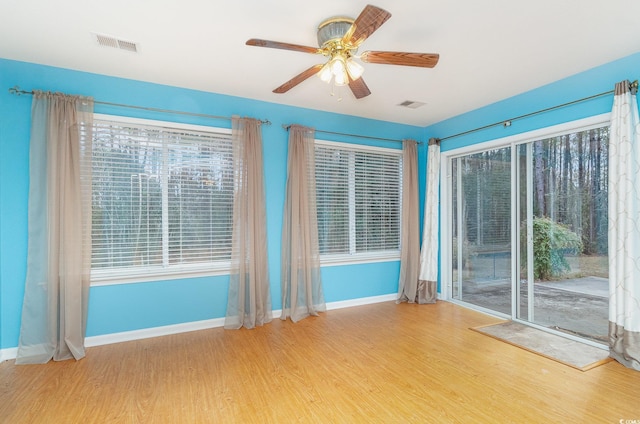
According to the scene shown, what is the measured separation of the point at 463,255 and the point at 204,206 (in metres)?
3.63

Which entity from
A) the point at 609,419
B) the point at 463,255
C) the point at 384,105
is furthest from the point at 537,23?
the point at 463,255

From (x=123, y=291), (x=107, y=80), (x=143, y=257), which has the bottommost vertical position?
(x=123, y=291)

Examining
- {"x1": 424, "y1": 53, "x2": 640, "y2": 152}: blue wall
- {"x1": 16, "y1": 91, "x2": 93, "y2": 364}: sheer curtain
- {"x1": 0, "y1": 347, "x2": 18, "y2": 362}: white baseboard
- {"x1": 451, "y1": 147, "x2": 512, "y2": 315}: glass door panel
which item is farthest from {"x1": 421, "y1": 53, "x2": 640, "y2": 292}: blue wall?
{"x1": 0, "y1": 347, "x2": 18, "y2": 362}: white baseboard

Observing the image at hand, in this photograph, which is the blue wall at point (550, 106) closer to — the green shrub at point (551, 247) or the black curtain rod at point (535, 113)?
the black curtain rod at point (535, 113)

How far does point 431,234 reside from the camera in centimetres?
462

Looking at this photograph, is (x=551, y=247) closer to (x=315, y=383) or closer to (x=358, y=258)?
(x=358, y=258)

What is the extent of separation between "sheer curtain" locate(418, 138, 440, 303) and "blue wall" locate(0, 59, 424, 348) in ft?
1.62

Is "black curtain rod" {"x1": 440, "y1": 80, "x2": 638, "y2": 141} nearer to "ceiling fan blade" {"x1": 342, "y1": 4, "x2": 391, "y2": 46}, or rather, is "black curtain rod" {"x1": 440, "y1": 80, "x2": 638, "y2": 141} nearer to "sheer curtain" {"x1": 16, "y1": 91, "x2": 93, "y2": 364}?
"ceiling fan blade" {"x1": 342, "y1": 4, "x2": 391, "y2": 46}

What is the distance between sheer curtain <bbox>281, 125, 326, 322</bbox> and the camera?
3.88m

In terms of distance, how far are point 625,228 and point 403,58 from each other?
247cm

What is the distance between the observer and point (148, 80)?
3252 millimetres

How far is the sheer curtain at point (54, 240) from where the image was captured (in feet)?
9.16

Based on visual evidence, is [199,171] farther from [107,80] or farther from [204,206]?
[107,80]

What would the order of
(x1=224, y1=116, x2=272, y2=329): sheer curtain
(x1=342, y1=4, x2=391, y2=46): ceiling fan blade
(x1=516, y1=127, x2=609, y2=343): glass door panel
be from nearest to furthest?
(x1=342, y1=4, x2=391, y2=46): ceiling fan blade < (x1=516, y1=127, x2=609, y2=343): glass door panel < (x1=224, y1=116, x2=272, y2=329): sheer curtain
